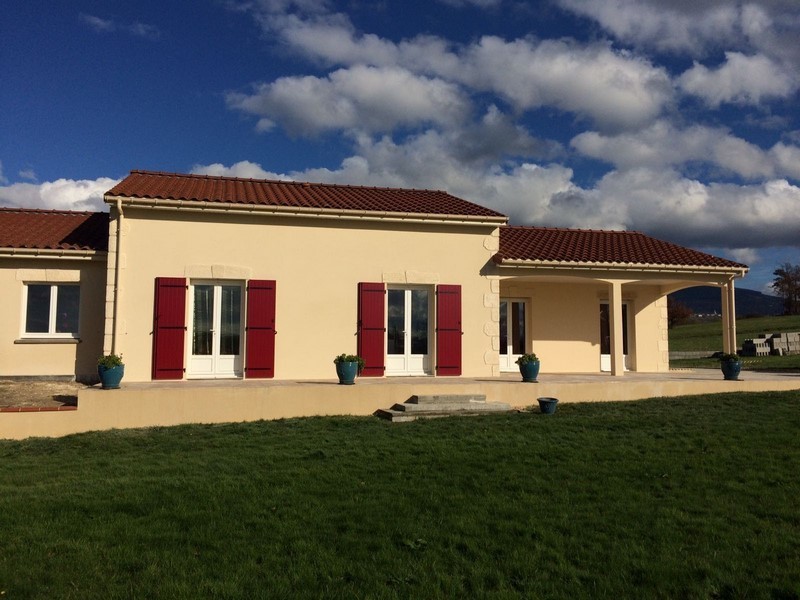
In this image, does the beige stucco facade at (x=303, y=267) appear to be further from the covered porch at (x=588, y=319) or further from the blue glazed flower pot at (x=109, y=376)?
the covered porch at (x=588, y=319)

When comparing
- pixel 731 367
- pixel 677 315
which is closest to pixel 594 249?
pixel 731 367

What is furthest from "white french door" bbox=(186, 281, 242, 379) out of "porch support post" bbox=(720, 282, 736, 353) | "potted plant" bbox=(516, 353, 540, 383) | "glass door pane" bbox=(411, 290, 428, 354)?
"porch support post" bbox=(720, 282, 736, 353)

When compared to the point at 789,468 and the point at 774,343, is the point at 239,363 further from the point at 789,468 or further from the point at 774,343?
the point at 774,343

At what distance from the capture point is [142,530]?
15.0 feet

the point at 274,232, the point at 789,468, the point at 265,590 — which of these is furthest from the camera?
the point at 274,232

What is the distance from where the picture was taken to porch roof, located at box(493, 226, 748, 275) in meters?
12.6

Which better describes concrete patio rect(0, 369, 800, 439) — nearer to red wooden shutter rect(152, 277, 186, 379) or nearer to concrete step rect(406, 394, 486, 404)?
concrete step rect(406, 394, 486, 404)

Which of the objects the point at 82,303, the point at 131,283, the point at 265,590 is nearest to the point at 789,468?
the point at 265,590

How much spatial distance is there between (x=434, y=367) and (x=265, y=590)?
28.3 ft

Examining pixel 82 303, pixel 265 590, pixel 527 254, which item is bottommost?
pixel 265 590

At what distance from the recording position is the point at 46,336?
11.4 meters

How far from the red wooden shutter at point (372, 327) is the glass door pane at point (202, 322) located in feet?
9.06

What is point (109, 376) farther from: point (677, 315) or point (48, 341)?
point (677, 315)

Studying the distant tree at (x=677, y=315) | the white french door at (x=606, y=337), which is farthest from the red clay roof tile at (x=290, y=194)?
the distant tree at (x=677, y=315)
